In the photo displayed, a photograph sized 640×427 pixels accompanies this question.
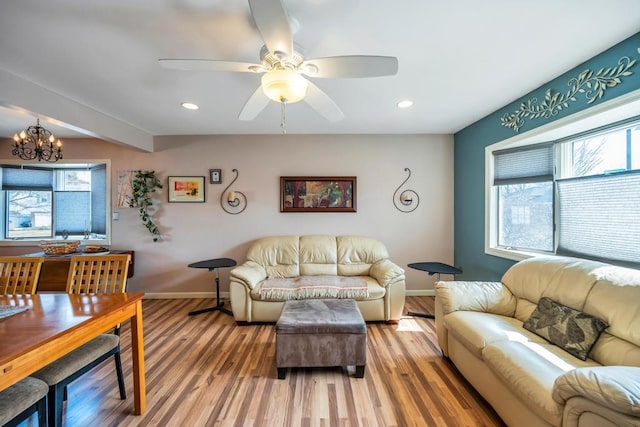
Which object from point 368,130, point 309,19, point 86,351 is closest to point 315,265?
point 368,130

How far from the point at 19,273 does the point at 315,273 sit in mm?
2786

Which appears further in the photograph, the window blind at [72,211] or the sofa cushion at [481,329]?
the window blind at [72,211]

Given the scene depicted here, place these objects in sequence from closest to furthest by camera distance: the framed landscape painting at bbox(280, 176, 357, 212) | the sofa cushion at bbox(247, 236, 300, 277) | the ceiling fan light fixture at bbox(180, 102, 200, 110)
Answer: the ceiling fan light fixture at bbox(180, 102, 200, 110), the sofa cushion at bbox(247, 236, 300, 277), the framed landscape painting at bbox(280, 176, 357, 212)

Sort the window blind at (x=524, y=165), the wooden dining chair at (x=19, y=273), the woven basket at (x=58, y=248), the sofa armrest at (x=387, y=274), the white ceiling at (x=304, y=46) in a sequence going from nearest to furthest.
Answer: the white ceiling at (x=304, y=46)
the wooden dining chair at (x=19, y=273)
the window blind at (x=524, y=165)
the sofa armrest at (x=387, y=274)
the woven basket at (x=58, y=248)

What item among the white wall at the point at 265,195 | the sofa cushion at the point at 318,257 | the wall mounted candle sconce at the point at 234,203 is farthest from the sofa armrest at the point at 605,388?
the wall mounted candle sconce at the point at 234,203

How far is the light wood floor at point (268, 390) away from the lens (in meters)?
1.61

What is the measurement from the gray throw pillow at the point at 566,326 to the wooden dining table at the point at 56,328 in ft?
9.04

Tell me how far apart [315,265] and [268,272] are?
658mm

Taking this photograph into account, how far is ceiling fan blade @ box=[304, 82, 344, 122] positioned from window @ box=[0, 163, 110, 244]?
3828 mm

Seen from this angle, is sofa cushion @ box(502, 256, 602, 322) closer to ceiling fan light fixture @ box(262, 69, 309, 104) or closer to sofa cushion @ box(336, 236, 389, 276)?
sofa cushion @ box(336, 236, 389, 276)

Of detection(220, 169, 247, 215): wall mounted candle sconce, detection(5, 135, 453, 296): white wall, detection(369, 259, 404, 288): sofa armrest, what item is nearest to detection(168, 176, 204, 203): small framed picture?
detection(5, 135, 453, 296): white wall

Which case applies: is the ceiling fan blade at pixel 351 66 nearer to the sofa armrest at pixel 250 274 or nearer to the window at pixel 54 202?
the sofa armrest at pixel 250 274

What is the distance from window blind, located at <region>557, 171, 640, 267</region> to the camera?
73.4 inches

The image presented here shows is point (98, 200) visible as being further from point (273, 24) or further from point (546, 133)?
point (546, 133)
